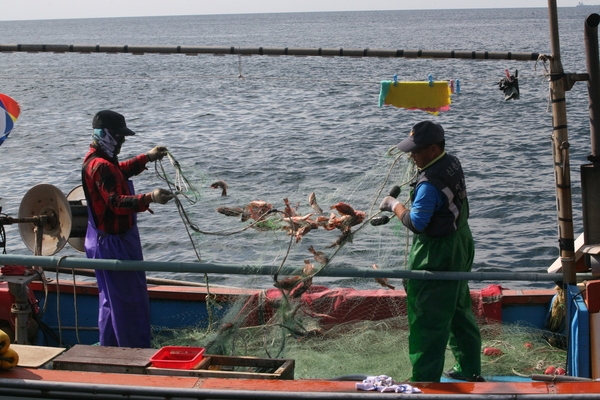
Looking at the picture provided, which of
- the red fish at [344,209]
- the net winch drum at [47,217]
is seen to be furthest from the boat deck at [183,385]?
the net winch drum at [47,217]

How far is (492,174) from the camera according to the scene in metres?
16.6

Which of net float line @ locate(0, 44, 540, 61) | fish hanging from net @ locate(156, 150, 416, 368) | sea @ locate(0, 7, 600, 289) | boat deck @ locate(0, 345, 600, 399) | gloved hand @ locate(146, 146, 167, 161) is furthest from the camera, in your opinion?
sea @ locate(0, 7, 600, 289)

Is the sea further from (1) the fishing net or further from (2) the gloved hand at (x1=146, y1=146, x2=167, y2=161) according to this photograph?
(2) the gloved hand at (x1=146, y1=146, x2=167, y2=161)

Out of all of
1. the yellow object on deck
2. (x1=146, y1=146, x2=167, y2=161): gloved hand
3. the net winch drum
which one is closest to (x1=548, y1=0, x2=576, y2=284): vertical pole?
the yellow object on deck

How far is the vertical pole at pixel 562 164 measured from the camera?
15.7 feet

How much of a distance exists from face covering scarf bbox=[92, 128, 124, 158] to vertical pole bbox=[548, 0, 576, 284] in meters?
2.94

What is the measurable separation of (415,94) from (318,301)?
6.01ft

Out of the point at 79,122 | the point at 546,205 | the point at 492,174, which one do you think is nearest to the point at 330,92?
the point at 79,122

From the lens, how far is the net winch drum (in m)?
5.75

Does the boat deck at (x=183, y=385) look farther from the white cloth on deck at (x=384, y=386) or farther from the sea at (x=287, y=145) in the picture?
the sea at (x=287, y=145)

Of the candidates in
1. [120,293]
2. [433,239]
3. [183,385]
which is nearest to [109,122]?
[120,293]

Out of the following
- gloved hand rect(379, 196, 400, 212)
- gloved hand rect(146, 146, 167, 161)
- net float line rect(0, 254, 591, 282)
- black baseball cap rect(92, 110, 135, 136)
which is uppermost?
black baseball cap rect(92, 110, 135, 136)

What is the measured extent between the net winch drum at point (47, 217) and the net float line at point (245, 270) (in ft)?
2.88

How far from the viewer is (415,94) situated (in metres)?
A: 5.72
